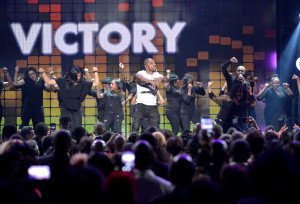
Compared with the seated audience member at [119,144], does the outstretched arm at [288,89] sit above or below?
above

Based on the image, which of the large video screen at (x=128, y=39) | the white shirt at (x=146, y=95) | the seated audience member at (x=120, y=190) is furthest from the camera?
the large video screen at (x=128, y=39)

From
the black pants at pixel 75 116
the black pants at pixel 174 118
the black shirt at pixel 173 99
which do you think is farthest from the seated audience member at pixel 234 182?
the black shirt at pixel 173 99

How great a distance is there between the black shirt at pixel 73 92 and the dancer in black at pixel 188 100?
2.60 m

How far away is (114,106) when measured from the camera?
12.3 meters

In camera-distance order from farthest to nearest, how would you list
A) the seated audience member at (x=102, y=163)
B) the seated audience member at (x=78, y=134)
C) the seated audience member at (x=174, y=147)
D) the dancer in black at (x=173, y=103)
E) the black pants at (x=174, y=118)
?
the dancer in black at (x=173, y=103) → the black pants at (x=174, y=118) → the seated audience member at (x=78, y=134) → the seated audience member at (x=174, y=147) → the seated audience member at (x=102, y=163)

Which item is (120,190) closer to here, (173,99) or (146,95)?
(146,95)

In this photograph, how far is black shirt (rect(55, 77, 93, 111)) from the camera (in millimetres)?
10656

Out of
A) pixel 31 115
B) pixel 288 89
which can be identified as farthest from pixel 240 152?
pixel 288 89

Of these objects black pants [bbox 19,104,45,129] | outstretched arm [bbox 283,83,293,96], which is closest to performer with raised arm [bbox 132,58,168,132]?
black pants [bbox 19,104,45,129]

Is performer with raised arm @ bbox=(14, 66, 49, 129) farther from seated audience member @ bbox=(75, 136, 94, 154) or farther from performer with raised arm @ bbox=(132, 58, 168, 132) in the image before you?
seated audience member @ bbox=(75, 136, 94, 154)

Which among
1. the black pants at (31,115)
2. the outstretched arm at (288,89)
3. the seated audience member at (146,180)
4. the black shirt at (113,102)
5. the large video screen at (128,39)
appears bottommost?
the seated audience member at (146,180)

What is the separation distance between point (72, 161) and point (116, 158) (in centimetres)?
85

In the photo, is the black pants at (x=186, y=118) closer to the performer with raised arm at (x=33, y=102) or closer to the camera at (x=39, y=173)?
the performer with raised arm at (x=33, y=102)

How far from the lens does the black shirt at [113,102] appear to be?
1234 cm
